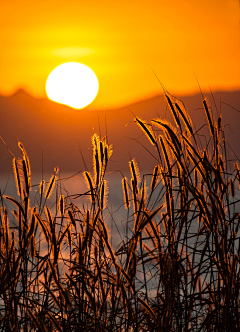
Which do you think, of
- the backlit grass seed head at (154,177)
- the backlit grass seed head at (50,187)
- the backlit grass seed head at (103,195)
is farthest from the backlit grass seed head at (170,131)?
the backlit grass seed head at (50,187)

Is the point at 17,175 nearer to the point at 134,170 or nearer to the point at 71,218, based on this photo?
the point at 71,218

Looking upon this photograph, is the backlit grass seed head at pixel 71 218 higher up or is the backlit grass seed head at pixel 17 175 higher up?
the backlit grass seed head at pixel 17 175

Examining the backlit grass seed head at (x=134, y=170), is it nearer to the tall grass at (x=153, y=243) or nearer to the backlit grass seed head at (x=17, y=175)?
the tall grass at (x=153, y=243)

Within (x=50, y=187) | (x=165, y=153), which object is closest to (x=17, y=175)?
(x=50, y=187)

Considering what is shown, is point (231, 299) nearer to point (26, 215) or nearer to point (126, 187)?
point (126, 187)

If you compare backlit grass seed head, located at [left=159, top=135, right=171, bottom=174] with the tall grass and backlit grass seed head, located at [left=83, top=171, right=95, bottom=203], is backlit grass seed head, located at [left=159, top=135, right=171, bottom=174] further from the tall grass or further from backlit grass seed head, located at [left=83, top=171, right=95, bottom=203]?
backlit grass seed head, located at [left=83, top=171, right=95, bottom=203]

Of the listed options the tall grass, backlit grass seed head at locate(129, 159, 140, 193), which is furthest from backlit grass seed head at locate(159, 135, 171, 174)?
backlit grass seed head at locate(129, 159, 140, 193)

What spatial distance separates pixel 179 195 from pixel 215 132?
11.6 inches

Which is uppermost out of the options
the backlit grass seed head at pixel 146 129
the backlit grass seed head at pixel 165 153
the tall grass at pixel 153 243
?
the backlit grass seed head at pixel 146 129

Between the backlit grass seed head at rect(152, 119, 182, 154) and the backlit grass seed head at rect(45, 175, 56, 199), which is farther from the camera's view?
the backlit grass seed head at rect(45, 175, 56, 199)

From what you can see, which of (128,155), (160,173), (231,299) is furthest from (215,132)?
(231,299)

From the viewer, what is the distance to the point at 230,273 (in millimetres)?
1316

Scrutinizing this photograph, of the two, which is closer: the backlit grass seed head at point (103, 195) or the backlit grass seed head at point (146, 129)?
the backlit grass seed head at point (146, 129)

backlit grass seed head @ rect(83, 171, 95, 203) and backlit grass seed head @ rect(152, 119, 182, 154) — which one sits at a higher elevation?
backlit grass seed head @ rect(152, 119, 182, 154)
